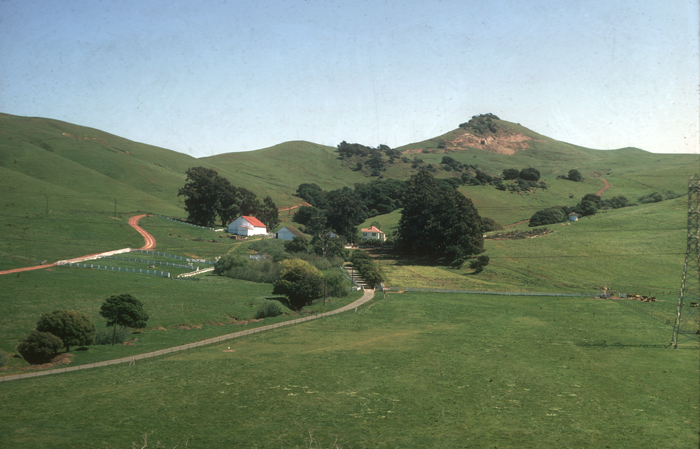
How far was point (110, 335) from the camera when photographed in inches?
1476

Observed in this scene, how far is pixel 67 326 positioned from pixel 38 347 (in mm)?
2278

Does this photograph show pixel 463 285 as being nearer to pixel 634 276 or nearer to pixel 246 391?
pixel 634 276

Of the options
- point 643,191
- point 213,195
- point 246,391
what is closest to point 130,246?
point 213,195

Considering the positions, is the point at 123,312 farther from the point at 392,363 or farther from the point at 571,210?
the point at 571,210

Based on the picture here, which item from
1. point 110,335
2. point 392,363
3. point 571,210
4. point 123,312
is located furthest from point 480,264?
point 571,210

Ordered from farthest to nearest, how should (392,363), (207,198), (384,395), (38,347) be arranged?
1. (207,198)
2. (38,347)
3. (392,363)
4. (384,395)

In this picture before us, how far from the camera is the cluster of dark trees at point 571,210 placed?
371 feet

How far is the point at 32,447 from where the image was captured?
1816 cm

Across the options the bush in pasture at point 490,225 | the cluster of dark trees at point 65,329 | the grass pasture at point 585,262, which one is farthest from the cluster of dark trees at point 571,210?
the cluster of dark trees at point 65,329

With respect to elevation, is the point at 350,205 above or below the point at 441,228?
above

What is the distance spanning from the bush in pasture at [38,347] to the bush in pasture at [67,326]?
112 centimetres

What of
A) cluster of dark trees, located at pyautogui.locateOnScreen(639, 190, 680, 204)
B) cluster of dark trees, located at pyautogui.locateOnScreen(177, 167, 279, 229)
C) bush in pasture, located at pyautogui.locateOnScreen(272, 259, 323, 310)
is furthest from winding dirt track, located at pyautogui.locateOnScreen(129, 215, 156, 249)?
cluster of dark trees, located at pyautogui.locateOnScreen(639, 190, 680, 204)

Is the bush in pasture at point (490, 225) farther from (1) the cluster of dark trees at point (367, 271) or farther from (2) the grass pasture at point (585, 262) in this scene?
(1) the cluster of dark trees at point (367, 271)

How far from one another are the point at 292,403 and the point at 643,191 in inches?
6219
